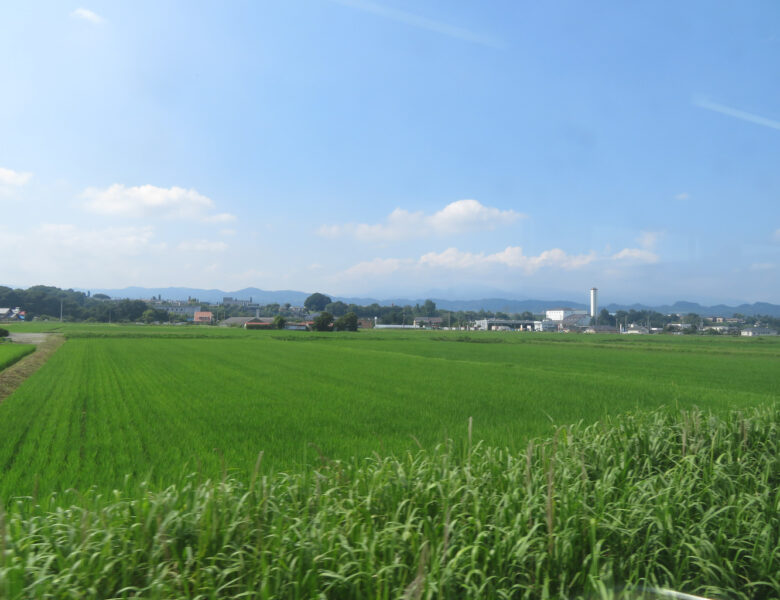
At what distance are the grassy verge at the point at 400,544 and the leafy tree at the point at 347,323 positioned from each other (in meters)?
85.1

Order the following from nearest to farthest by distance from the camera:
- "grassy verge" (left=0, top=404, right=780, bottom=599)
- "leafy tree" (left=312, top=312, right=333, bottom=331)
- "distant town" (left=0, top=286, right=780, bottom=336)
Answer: "grassy verge" (left=0, top=404, right=780, bottom=599) < "leafy tree" (left=312, top=312, right=333, bottom=331) < "distant town" (left=0, top=286, right=780, bottom=336)

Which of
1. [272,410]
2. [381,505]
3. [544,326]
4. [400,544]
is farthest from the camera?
[544,326]

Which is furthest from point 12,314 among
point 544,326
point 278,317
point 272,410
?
point 544,326

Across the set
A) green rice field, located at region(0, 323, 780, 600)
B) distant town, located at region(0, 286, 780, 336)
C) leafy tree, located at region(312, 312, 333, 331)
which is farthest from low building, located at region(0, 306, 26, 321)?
green rice field, located at region(0, 323, 780, 600)

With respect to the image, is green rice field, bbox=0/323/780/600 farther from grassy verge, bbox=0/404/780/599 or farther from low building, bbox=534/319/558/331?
low building, bbox=534/319/558/331

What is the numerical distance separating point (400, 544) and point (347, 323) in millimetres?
87615

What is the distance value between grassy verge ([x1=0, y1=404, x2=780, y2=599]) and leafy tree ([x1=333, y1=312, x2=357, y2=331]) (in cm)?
8510

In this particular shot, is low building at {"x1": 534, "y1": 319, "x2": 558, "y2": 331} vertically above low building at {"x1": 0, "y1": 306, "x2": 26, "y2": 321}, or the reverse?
low building at {"x1": 0, "y1": 306, "x2": 26, "y2": 321}

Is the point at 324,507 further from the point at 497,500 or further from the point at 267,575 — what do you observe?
the point at 497,500

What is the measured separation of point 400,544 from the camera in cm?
339

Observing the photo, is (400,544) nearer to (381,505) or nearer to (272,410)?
(381,505)

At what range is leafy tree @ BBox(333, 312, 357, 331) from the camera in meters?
89.4

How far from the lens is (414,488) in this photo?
4305mm

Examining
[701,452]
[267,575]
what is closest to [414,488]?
[267,575]
